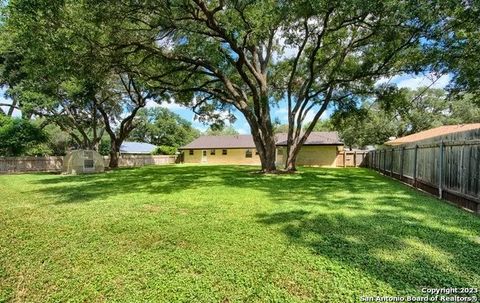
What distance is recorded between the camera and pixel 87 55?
9.53m

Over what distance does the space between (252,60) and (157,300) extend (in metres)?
13.5

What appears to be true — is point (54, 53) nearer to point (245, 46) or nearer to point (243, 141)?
point (245, 46)

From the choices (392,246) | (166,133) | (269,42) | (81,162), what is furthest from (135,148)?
(392,246)

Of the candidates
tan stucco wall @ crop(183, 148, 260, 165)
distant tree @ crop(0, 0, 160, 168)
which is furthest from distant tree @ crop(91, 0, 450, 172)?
tan stucco wall @ crop(183, 148, 260, 165)

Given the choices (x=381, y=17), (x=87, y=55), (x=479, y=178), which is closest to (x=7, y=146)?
(x=87, y=55)

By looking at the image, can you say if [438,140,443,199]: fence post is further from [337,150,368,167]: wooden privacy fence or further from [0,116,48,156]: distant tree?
[0,116,48,156]: distant tree

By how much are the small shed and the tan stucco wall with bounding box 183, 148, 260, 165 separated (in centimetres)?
1404

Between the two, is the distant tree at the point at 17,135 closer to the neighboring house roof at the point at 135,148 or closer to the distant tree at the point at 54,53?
the distant tree at the point at 54,53

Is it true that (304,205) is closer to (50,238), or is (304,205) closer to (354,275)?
(354,275)

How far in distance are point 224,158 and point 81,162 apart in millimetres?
15555

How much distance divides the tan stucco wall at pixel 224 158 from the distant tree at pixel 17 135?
581 inches

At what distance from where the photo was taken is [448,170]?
6590 mm

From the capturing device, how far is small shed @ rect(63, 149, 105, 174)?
53.8 feet

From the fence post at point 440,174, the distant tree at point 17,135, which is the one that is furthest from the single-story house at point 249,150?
the fence post at point 440,174
